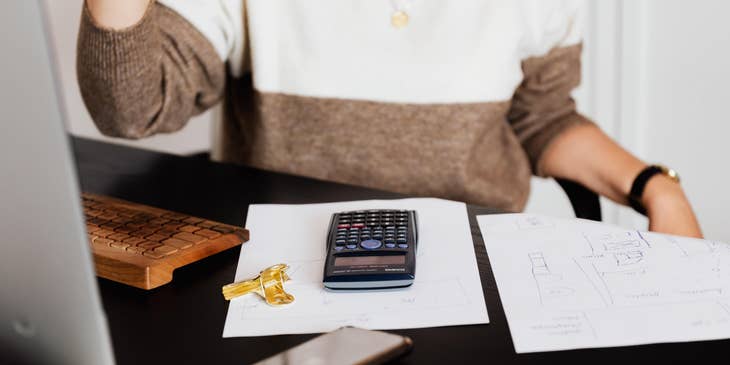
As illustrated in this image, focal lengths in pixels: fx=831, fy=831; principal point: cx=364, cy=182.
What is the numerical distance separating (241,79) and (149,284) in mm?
604

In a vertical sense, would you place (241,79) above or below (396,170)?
above

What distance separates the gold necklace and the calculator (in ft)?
1.31

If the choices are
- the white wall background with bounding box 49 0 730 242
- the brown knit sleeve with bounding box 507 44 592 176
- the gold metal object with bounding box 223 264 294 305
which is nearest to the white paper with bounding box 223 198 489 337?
the gold metal object with bounding box 223 264 294 305

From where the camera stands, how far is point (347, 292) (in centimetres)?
63

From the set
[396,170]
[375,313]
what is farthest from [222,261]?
[396,170]

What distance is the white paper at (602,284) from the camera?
55cm

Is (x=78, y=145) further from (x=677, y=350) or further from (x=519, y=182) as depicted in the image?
(x=677, y=350)

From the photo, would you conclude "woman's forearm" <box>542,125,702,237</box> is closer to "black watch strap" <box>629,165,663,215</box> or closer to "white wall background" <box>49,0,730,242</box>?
"black watch strap" <box>629,165,663,215</box>

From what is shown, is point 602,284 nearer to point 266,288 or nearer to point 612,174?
point 266,288

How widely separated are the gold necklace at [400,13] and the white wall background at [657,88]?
0.91 m

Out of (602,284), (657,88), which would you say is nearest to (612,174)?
(602,284)

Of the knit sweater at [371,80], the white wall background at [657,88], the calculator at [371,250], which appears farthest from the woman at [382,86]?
the white wall background at [657,88]

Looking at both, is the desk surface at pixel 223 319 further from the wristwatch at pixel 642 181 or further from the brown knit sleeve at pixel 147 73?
the wristwatch at pixel 642 181

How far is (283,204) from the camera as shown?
2.84ft
